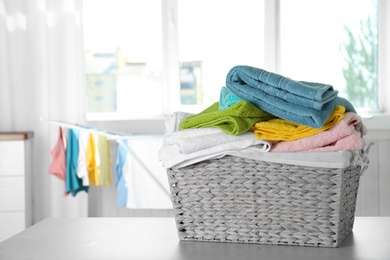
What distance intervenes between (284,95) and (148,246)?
12.3 inches

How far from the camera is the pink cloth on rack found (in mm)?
1145

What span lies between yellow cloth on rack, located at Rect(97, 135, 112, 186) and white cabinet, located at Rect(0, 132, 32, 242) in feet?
1.26

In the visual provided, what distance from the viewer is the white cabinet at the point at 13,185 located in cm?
387

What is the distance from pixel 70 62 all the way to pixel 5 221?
0.91 m

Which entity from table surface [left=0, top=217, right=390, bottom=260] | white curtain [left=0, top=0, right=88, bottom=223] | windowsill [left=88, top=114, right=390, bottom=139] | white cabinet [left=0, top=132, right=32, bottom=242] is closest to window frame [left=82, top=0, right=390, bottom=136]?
windowsill [left=88, top=114, right=390, bottom=139]

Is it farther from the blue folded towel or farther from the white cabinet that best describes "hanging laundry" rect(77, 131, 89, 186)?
the blue folded towel

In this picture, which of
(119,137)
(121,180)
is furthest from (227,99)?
(121,180)

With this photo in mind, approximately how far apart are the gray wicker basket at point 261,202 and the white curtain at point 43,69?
299 centimetres

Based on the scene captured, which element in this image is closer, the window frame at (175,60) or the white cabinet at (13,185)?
the white cabinet at (13,185)

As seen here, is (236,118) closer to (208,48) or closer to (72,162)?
(72,162)

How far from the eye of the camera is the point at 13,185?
3.90 meters

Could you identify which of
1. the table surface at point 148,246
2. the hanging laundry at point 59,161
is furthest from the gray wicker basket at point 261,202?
the hanging laundry at point 59,161

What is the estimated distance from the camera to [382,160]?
416cm

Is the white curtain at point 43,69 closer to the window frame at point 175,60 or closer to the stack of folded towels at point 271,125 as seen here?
the window frame at point 175,60
